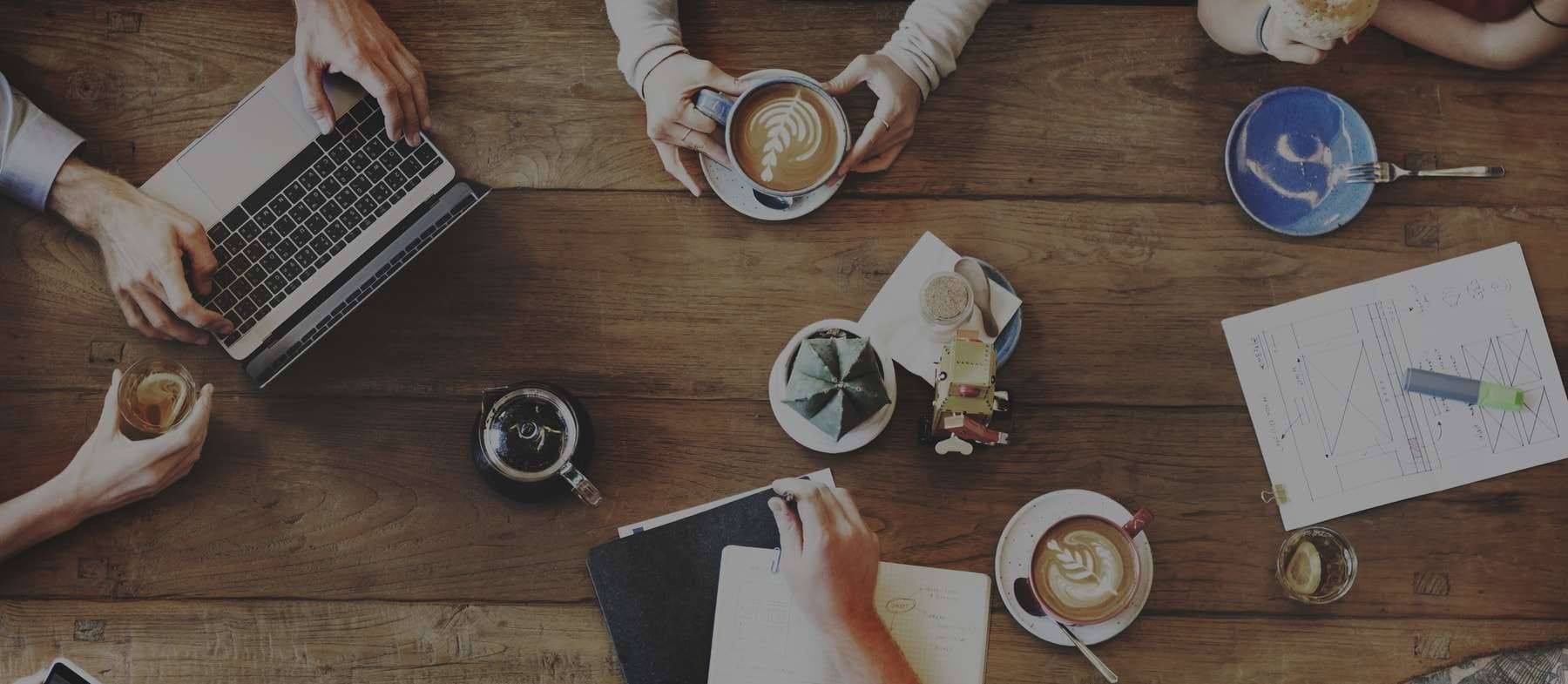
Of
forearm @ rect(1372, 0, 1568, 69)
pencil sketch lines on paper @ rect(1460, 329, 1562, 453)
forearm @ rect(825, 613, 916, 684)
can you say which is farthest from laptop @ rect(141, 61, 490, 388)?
pencil sketch lines on paper @ rect(1460, 329, 1562, 453)

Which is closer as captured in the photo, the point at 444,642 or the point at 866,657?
the point at 866,657

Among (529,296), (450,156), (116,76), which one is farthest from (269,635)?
(116,76)

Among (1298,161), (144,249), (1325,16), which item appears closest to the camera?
(1325,16)

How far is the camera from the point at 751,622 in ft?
5.08

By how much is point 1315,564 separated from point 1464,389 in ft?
1.15

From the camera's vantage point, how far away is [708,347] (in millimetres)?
1604

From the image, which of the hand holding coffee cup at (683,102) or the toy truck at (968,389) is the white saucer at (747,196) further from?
the toy truck at (968,389)

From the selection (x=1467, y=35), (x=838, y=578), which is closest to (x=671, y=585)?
(x=838, y=578)

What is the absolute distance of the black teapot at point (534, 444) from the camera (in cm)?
152

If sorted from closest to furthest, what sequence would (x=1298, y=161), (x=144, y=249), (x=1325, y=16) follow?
(x=1325, y=16) → (x=144, y=249) → (x=1298, y=161)

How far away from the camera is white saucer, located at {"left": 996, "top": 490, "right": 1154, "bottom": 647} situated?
1545 millimetres

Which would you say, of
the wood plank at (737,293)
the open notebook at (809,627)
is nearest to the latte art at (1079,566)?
the open notebook at (809,627)

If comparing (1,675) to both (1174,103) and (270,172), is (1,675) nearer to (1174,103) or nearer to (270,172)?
(270,172)

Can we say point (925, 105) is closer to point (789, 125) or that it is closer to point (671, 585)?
point (789, 125)
